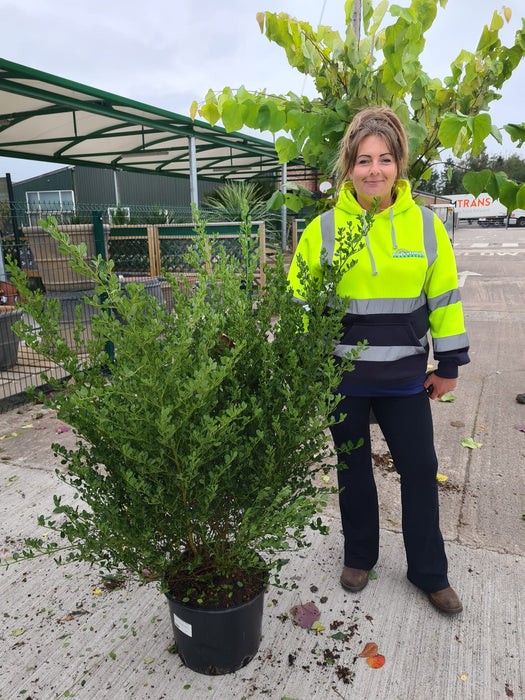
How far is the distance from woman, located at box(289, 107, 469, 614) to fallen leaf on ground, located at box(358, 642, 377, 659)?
1.25ft

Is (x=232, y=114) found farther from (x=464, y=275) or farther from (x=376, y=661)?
(x=464, y=275)

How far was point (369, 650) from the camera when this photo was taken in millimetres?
2092

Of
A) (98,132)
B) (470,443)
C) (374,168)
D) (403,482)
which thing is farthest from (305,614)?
(98,132)

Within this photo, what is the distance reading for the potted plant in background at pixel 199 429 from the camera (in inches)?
60.7

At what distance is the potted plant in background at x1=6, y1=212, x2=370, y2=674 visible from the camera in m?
1.54

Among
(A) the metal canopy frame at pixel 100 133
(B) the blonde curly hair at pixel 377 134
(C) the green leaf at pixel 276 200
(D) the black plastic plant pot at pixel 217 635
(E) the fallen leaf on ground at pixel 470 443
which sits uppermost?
(A) the metal canopy frame at pixel 100 133

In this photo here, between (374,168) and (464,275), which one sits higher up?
(374,168)

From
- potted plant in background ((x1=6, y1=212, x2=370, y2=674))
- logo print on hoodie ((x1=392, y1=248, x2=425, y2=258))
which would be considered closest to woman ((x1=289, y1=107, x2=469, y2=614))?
logo print on hoodie ((x1=392, y1=248, x2=425, y2=258))

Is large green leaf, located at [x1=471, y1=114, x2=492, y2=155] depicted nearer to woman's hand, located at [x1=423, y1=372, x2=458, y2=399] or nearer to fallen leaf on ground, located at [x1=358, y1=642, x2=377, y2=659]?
woman's hand, located at [x1=423, y1=372, x2=458, y2=399]

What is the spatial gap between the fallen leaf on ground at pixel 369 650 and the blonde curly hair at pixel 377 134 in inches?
76.2

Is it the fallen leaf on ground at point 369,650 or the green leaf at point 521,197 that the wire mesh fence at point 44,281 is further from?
the fallen leaf on ground at point 369,650

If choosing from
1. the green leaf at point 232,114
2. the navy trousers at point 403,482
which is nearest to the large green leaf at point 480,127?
the green leaf at point 232,114

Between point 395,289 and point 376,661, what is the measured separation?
147 cm

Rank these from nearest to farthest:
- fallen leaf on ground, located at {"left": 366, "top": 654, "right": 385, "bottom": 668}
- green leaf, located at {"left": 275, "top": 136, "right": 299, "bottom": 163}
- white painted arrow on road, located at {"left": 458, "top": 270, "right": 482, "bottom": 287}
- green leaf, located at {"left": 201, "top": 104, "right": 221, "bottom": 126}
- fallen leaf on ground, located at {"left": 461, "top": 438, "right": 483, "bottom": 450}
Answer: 1. fallen leaf on ground, located at {"left": 366, "top": 654, "right": 385, "bottom": 668}
2. green leaf, located at {"left": 201, "top": 104, "right": 221, "bottom": 126}
3. green leaf, located at {"left": 275, "top": 136, "right": 299, "bottom": 163}
4. fallen leaf on ground, located at {"left": 461, "top": 438, "right": 483, "bottom": 450}
5. white painted arrow on road, located at {"left": 458, "top": 270, "right": 482, "bottom": 287}
